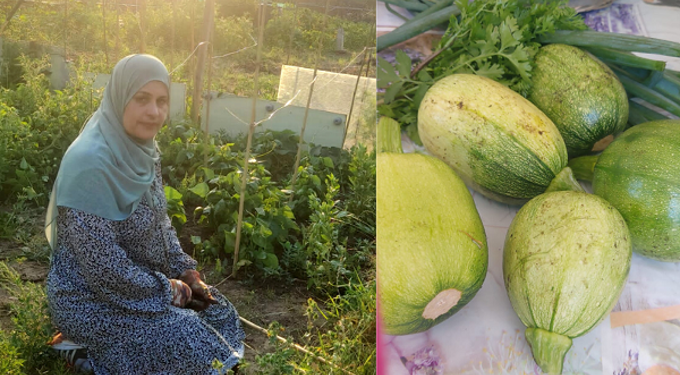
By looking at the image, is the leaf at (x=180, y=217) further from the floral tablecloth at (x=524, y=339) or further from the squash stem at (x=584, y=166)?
the squash stem at (x=584, y=166)

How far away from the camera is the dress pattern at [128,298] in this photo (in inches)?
37.3

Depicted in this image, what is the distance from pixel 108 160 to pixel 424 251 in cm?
59

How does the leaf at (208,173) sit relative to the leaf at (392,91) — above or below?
below

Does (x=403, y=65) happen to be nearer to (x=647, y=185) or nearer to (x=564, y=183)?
(x=564, y=183)

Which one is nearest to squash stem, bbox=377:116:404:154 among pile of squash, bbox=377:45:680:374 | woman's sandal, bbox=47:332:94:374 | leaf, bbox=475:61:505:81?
pile of squash, bbox=377:45:680:374

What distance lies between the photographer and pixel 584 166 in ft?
4.38

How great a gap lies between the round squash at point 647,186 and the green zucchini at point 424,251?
0.32 m

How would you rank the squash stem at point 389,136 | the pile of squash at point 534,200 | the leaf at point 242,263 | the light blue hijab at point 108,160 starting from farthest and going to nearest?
the squash stem at point 389,136
the leaf at point 242,263
the pile of squash at point 534,200
the light blue hijab at point 108,160

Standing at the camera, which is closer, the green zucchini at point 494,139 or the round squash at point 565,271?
the round squash at point 565,271

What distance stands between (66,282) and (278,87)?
568 millimetres

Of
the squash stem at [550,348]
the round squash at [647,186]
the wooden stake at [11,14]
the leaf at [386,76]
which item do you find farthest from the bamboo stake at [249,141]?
the round squash at [647,186]

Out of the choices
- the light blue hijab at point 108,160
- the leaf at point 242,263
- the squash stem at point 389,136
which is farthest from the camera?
the squash stem at point 389,136

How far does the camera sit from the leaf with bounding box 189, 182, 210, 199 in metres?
1.11

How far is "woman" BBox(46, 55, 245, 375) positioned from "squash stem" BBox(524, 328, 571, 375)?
567 mm
